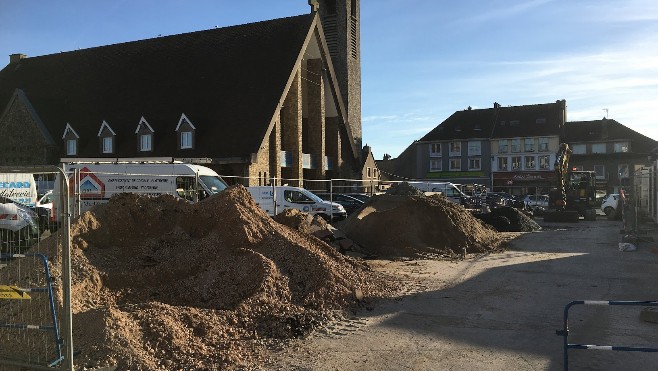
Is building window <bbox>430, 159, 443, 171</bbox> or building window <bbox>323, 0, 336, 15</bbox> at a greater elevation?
building window <bbox>323, 0, 336, 15</bbox>

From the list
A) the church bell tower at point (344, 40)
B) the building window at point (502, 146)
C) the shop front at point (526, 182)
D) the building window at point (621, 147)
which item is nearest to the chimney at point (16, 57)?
the church bell tower at point (344, 40)

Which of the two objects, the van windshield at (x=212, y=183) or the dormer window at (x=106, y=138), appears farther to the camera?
the dormer window at (x=106, y=138)

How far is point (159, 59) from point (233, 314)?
3666cm

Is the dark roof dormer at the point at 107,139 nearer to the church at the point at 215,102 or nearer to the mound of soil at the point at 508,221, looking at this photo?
the church at the point at 215,102

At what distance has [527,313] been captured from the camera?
849 cm

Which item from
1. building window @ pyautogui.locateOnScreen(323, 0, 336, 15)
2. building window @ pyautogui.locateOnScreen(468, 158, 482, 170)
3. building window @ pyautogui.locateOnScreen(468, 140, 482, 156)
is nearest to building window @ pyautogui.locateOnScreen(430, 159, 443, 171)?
building window @ pyautogui.locateOnScreen(468, 158, 482, 170)

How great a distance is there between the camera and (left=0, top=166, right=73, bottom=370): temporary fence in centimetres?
538

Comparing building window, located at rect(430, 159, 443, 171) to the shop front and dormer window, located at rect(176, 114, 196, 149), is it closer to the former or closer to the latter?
the shop front

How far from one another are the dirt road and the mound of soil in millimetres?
9322

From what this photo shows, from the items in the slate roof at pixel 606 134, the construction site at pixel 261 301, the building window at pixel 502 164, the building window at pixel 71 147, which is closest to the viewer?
the construction site at pixel 261 301

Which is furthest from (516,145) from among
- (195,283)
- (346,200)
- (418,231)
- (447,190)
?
(195,283)

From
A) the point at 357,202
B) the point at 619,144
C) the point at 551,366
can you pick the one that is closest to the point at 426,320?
the point at 551,366

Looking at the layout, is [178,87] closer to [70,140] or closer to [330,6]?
[70,140]

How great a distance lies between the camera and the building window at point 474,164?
236 ft
